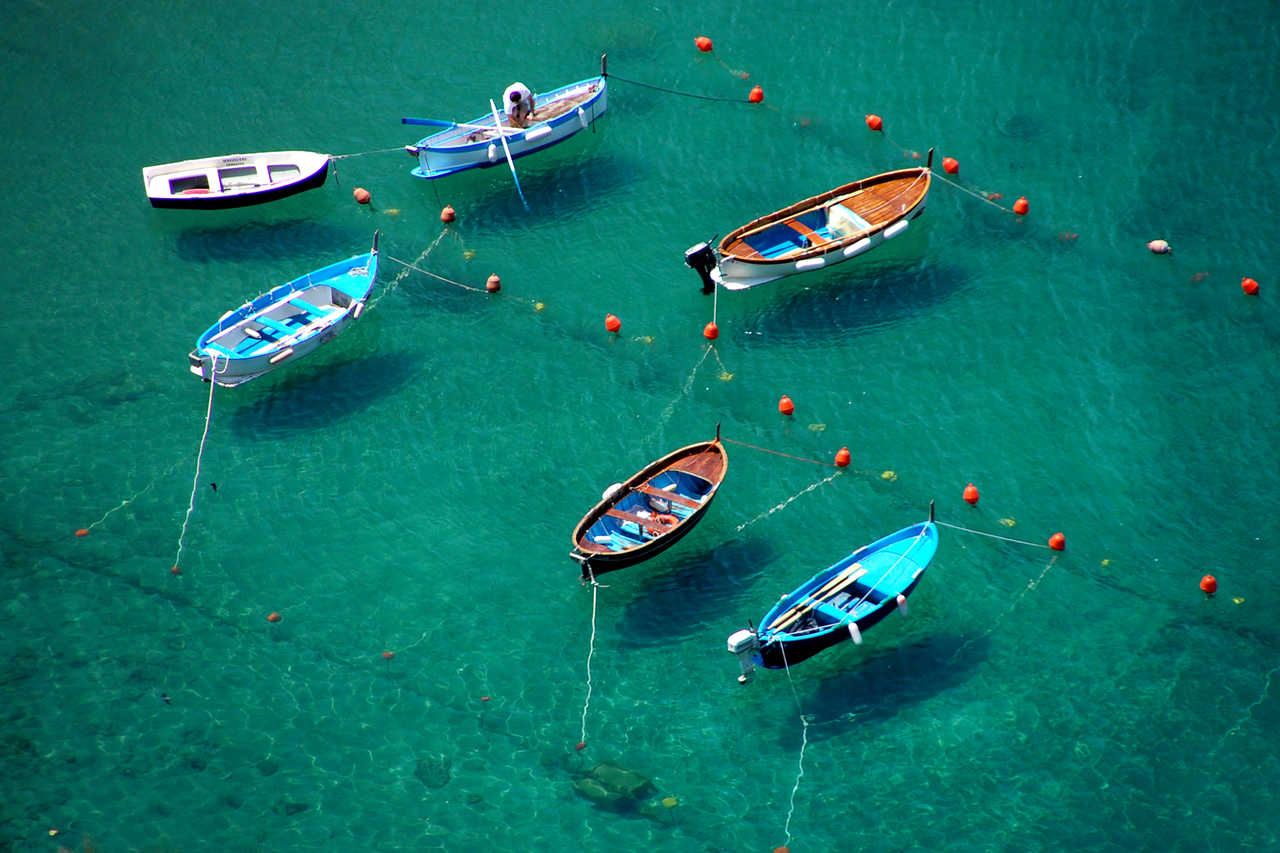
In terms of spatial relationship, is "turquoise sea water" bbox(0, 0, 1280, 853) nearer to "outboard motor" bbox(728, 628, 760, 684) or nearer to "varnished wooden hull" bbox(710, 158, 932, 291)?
"outboard motor" bbox(728, 628, 760, 684)

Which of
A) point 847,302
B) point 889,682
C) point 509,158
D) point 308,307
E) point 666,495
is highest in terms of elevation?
point 509,158

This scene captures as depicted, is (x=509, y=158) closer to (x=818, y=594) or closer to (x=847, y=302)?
(x=847, y=302)

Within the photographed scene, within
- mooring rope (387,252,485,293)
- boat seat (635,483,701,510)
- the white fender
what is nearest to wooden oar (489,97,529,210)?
mooring rope (387,252,485,293)

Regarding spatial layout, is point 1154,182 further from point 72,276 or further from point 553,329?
point 72,276

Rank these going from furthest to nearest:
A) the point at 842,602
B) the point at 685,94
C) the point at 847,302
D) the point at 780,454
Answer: the point at 685,94, the point at 847,302, the point at 780,454, the point at 842,602

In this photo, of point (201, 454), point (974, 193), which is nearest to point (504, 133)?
point (201, 454)

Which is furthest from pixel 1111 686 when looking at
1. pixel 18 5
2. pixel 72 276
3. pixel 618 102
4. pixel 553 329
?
pixel 18 5
